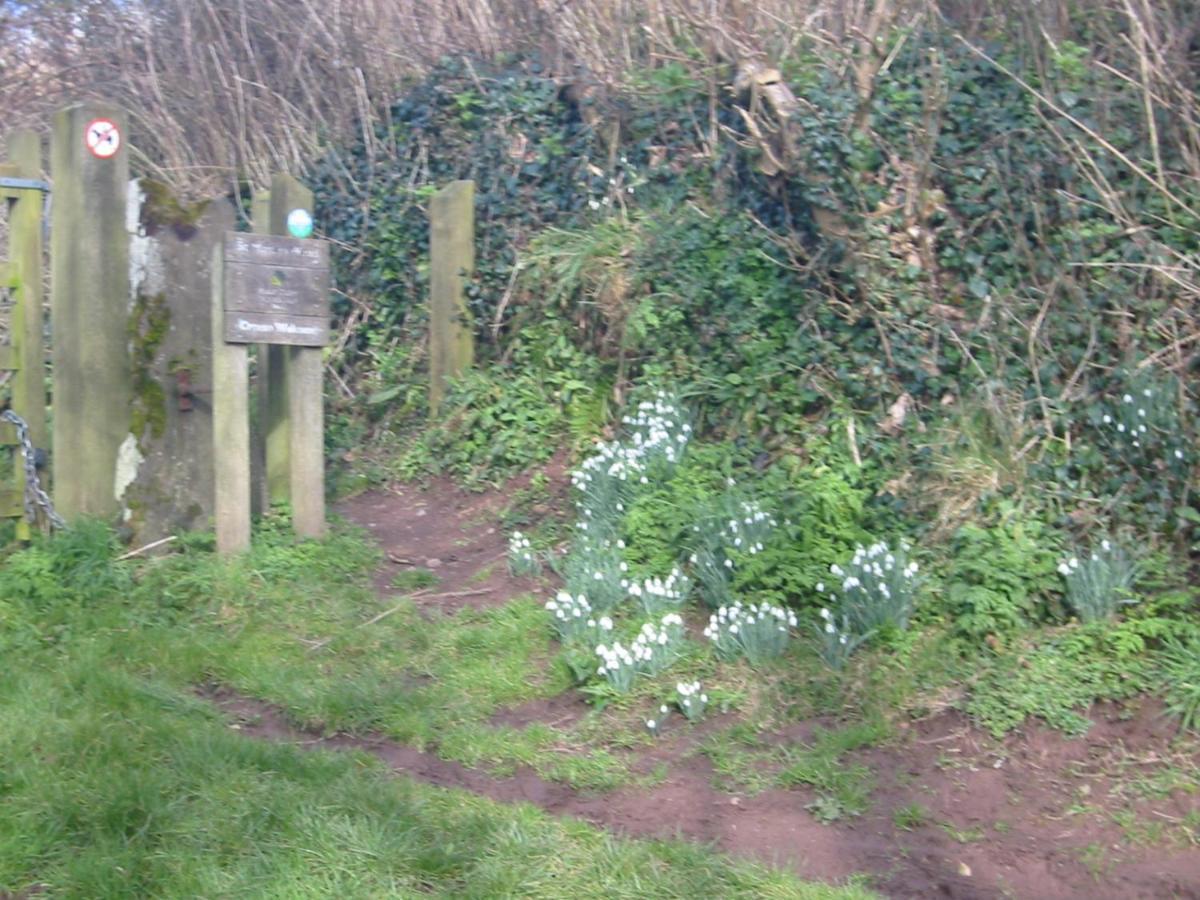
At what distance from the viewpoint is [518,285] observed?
9898 mm

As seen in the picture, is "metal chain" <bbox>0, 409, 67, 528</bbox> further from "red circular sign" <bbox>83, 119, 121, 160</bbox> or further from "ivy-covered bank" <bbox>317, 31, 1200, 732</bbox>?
"ivy-covered bank" <bbox>317, 31, 1200, 732</bbox>

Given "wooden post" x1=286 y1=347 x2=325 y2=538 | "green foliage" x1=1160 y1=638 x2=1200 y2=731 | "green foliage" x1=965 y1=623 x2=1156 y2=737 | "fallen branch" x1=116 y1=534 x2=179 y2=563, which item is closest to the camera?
"green foliage" x1=1160 y1=638 x2=1200 y2=731

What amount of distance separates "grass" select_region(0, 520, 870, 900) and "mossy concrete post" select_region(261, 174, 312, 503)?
26.8 inches

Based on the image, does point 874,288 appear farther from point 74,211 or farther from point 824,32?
point 74,211

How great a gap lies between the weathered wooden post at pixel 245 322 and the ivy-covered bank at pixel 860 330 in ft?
6.03

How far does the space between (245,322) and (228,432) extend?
613 mm

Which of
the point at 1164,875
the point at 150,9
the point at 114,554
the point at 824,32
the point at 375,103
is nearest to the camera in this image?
the point at 1164,875

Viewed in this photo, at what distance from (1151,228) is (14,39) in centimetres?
1118

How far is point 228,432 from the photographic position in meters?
7.27

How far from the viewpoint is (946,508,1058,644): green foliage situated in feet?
19.8

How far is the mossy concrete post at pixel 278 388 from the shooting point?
786cm

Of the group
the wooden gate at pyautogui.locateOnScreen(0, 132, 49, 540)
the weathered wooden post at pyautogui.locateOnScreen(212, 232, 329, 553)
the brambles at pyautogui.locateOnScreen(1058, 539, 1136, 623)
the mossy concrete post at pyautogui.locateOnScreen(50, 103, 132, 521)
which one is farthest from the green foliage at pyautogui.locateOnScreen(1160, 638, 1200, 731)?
the wooden gate at pyautogui.locateOnScreen(0, 132, 49, 540)

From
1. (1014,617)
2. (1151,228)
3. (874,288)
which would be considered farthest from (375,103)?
(1014,617)

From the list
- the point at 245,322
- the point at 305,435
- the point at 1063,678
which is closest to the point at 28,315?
the point at 245,322
